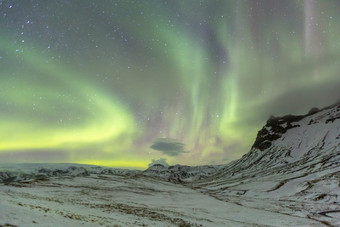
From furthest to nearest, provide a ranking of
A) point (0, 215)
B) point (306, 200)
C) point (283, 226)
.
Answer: point (306, 200), point (283, 226), point (0, 215)

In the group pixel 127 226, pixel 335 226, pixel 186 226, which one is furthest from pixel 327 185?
pixel 127 226

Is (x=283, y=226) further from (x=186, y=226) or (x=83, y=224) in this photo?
(x=83, y=224)

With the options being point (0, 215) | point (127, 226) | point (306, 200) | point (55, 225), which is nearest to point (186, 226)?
point (127, 226)

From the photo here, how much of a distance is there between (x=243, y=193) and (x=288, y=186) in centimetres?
2665

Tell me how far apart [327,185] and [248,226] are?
4038 inches

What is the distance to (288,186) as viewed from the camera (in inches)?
5281

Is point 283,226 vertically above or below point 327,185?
below

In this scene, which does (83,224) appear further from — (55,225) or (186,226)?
(186,226)

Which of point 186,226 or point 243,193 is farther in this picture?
point 243,193

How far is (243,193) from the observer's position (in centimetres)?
13725

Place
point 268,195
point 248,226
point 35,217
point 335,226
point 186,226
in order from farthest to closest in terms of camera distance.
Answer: point 268,195
point 335,226
point 248,226
point 186,226
point 35,217

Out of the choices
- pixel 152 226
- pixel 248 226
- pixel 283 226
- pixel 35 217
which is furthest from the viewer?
pixel 283 226

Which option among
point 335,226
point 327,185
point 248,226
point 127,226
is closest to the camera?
point 127,226

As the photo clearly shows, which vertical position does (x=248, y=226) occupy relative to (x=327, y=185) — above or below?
below
